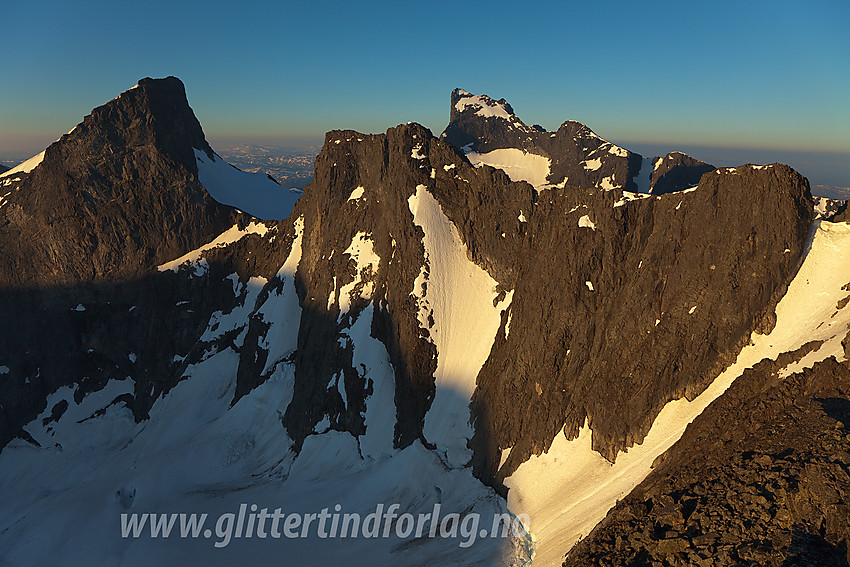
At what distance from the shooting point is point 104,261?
374 ft

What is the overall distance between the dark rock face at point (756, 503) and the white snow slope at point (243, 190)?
126 metres

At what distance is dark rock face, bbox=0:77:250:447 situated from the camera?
107625mm

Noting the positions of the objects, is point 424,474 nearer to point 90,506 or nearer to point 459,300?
point 459,300

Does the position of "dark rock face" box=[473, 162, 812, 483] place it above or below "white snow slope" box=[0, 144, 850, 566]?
Answer: above

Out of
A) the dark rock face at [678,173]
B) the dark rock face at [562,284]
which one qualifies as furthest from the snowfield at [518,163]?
the dark rock face at [562,284]

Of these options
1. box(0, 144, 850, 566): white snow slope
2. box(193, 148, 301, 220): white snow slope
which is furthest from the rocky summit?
box(193, 148, 301, 220): white snow slope

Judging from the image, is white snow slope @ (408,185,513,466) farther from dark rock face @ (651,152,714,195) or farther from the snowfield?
the snowfield

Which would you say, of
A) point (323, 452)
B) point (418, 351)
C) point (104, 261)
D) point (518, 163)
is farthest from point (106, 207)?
point (518, 163)

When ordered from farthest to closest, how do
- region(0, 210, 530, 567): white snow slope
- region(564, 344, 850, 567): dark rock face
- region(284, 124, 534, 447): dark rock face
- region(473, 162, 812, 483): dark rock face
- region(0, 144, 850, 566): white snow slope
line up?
region(284, 124, 534, 447): dark rock face → region(0, 210, 530, 567): white snow slope → region(473, 162, 812, 483): dark rock face → region(0, 144, 850, 566): white snow slope → region(564, 344, 850, 567): dark rock face

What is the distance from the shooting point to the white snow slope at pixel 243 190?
436 feet

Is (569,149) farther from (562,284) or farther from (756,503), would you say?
(756,503)

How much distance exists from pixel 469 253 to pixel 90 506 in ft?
261

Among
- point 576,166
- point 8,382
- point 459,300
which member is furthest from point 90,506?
point 576,166

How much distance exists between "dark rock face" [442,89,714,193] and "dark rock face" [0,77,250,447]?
99.2m
